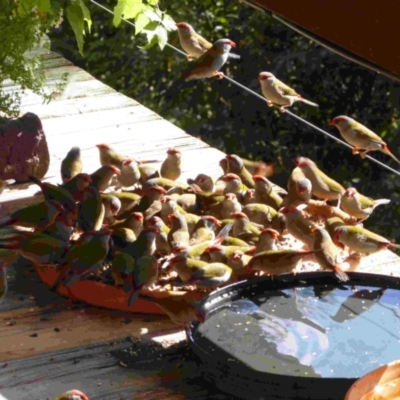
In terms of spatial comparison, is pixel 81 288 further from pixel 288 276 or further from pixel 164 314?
pixel 288 276

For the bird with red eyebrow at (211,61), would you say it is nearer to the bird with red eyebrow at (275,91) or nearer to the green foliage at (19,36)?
the bird with red eyebrow at (275,91)

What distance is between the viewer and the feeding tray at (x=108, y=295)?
13.8ft

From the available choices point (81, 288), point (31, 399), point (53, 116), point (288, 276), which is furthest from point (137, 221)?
point (53, 116)

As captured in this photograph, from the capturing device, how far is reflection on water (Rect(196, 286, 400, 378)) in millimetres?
3658

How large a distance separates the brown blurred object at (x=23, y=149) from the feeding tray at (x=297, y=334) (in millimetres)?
1733

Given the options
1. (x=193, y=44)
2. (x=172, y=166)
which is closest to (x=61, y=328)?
(x=172, y=166)

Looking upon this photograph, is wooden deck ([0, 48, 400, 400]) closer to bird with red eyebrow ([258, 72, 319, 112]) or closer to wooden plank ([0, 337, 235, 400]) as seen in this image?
wooden plank ([0, 337, 235, 400])

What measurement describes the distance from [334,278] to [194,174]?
141cm

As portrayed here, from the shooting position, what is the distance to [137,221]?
4.66 meters

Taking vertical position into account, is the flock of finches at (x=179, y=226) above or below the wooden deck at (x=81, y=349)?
above

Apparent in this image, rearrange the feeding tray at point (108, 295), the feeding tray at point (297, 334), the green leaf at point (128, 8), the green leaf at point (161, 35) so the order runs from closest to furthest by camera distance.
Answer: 1. the feeding tray at point (297, 334)
2. the feeding tray at point (108, 295)
3. the green leaf at point (128, 8)
4. the green leaf at point (161, 35)

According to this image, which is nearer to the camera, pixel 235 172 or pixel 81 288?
A: pixel 81 288

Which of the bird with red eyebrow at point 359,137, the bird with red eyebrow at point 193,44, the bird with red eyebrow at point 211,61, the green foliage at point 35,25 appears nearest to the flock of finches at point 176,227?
the bird with red eyebrow at point 359,137

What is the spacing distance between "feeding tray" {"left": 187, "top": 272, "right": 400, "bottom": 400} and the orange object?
2.55ft
